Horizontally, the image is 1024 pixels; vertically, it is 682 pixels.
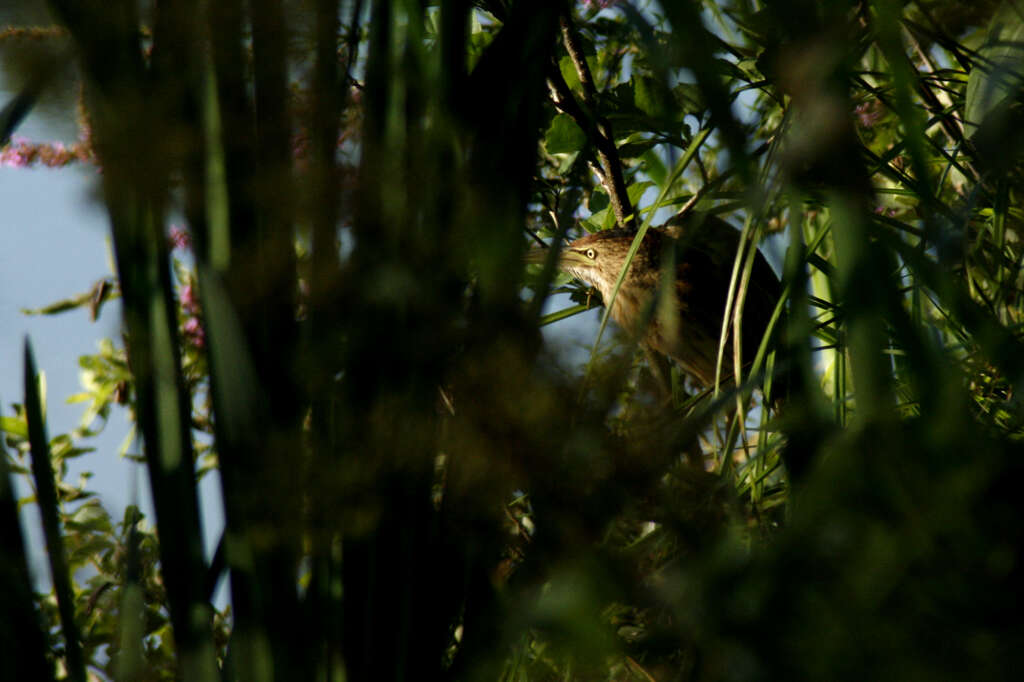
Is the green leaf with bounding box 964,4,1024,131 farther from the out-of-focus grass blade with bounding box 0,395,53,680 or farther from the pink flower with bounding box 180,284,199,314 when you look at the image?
the pink flower with bounding box 180,284,199,314

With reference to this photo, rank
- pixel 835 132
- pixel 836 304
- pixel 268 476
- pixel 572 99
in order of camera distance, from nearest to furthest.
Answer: pixel 835 132 → pixel 268 476 → pixel 836 304 → pixel 572 99

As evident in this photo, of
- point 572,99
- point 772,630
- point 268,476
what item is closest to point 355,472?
point 268,476

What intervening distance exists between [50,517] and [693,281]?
1174 millimetres

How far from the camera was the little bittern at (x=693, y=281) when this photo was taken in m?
1.44

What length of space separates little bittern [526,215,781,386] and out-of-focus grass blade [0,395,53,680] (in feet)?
3.41

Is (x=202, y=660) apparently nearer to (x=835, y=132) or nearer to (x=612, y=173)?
(x=835, y=132)

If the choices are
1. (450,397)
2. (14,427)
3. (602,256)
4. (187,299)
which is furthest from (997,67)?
(14,427)

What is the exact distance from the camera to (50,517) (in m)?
0.48

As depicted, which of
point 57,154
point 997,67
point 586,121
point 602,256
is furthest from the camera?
point 602,256

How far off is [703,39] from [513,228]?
0.12 metres

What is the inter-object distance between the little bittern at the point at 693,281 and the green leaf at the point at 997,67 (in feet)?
2.40

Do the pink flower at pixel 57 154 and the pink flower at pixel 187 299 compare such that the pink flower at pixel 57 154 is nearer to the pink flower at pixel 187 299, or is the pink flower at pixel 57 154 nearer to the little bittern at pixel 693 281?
the pink flower at pixel 187 299

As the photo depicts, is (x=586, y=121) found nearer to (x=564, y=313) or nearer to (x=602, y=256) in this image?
(x=564, y=313)

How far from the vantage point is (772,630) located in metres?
0.33
